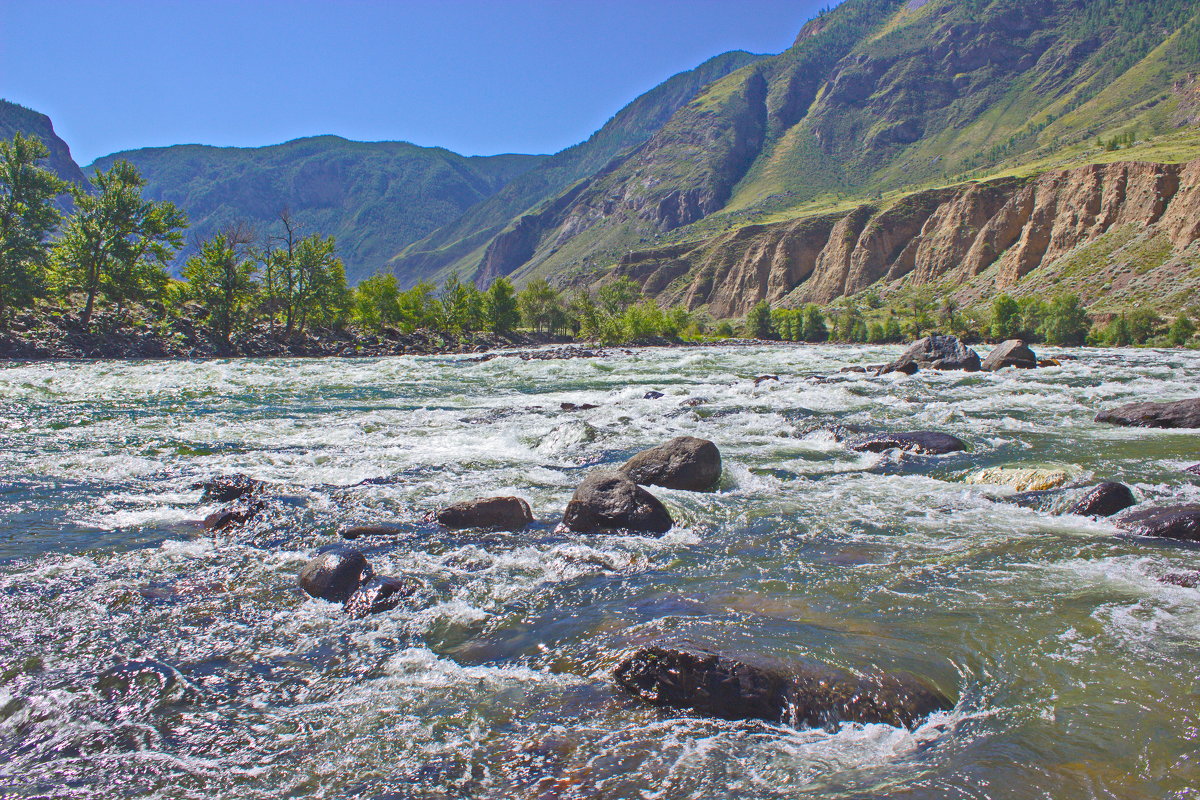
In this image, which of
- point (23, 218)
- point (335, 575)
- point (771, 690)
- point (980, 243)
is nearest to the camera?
point (771, 690)

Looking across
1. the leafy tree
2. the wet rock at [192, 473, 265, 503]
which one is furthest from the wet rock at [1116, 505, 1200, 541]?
the leafy tree

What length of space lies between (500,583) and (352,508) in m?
4.60

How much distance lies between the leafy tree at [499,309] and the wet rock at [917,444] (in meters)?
87.6

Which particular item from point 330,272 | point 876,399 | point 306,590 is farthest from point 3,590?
point 330,272

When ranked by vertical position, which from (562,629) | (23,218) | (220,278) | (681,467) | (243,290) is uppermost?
(23,218)

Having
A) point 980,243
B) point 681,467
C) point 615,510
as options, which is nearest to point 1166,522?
point 681,467

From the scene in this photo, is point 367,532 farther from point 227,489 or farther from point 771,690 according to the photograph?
point 771,690

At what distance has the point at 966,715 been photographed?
5.09m

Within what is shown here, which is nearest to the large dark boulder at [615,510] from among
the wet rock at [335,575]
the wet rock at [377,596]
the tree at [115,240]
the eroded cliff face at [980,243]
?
the wet rock at [377,596]

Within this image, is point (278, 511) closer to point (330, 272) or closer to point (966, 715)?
point (966, 715)

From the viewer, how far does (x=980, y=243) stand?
5369 inches

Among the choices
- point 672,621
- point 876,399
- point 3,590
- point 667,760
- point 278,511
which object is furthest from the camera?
point 876,399

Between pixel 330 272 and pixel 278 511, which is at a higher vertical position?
pixel 330 272

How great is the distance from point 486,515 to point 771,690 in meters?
6.14
